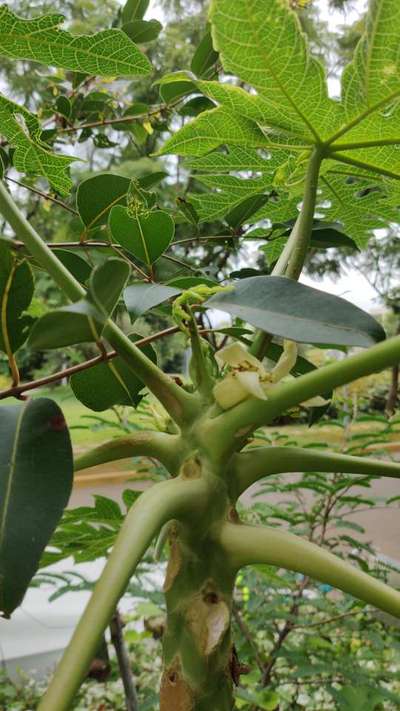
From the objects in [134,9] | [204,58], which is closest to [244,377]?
[204,58]

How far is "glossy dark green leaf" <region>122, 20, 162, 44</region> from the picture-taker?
632 millimetres

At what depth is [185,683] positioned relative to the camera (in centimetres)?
24

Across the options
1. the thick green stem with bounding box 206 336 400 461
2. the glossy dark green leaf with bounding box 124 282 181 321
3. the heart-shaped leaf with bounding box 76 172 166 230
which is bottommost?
the thick green stem with bounding box 206 336 400 461

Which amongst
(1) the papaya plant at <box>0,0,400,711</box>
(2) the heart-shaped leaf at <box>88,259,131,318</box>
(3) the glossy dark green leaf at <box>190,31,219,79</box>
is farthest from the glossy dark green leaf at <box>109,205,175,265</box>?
(3) the glossy dark green leaf at <box>190,31,219,79</box>

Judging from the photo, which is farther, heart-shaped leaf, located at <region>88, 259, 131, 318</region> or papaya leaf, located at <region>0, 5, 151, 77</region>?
papaya leaf, located at <region>0, 5, 151, 77</region>

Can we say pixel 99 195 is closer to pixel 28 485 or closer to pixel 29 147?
pixel 29 147

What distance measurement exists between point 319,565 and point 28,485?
0.39 ft

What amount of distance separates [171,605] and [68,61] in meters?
0.30

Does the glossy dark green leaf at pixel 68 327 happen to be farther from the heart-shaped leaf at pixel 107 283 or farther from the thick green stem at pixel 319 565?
the thick green stem at pixel 319 565

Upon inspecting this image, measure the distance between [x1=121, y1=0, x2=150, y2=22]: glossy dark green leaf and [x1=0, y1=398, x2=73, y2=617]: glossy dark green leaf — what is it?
1.90 ft

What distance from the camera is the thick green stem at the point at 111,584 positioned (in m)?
0.18

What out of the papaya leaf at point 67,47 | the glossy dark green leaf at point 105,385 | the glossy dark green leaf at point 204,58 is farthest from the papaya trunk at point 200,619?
the glossy dark green leaf at point 204,58

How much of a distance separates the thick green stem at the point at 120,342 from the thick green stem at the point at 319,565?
68 millimetres

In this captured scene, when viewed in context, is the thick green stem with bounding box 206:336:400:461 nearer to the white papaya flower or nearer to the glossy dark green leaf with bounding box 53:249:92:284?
the white papaya flower
